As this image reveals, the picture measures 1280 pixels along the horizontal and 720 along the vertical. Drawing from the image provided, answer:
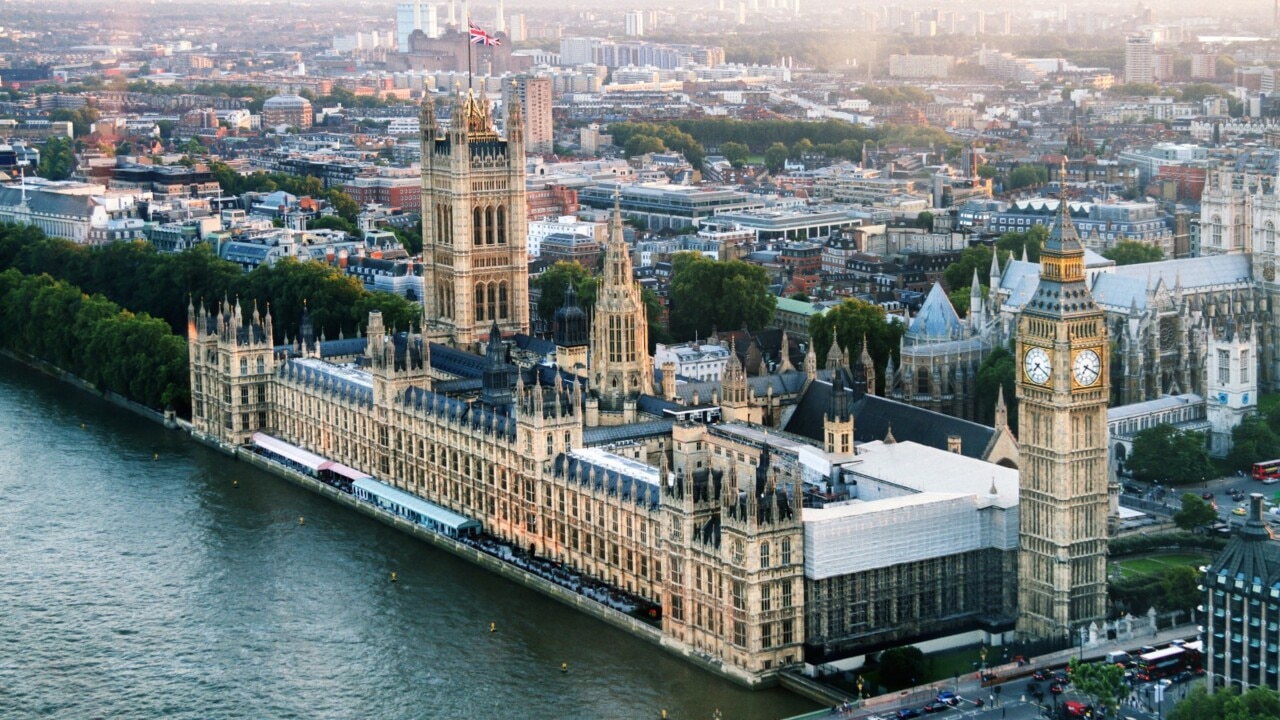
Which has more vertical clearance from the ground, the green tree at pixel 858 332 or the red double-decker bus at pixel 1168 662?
the green tree at pixel 858 332

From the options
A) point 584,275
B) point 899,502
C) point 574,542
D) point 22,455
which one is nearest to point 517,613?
point 574,542

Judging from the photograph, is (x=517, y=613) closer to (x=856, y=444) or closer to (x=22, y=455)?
(x=856, y=444)

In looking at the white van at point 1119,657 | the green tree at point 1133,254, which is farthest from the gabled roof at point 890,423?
the green tree at point 1133,254

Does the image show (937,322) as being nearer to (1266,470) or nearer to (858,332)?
(858,332)

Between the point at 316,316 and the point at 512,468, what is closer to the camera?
the point at 512,468

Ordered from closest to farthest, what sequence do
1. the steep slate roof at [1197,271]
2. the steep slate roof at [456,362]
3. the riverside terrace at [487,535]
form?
the riverside terrace at [487,535] < the steep slate roof at [456,362] < the steep slate roof at [1197,271]

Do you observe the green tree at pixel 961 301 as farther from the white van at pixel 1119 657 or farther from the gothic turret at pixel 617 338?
the white van at pixel 1119 657

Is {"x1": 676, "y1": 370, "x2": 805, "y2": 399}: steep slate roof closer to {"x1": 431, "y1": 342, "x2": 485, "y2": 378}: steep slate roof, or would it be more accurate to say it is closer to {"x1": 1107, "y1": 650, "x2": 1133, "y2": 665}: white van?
{"x1": 431, "y1": 342, "x2": 485, "y2": 378}: steep slate roof
